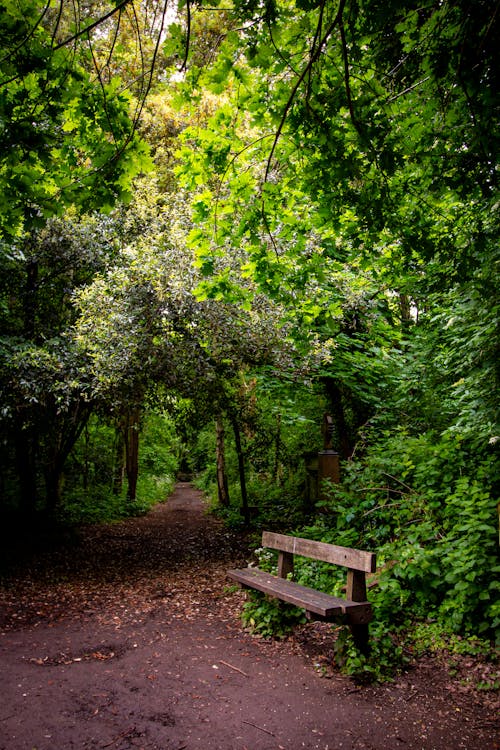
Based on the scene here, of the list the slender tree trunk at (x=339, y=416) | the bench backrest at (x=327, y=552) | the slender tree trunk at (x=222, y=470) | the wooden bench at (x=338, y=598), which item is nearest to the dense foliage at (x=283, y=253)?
the slender tree trunk at (x=339, y=416)

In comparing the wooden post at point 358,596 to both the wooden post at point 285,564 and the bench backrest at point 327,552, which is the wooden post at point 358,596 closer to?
the bench backrest at point 327,552

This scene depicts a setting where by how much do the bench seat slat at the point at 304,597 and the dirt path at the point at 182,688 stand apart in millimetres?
532

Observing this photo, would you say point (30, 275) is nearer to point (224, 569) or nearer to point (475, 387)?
point (224, 569)

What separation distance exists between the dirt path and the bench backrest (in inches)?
32.8

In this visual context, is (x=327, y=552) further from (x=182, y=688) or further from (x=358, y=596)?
(x=182, y=688)

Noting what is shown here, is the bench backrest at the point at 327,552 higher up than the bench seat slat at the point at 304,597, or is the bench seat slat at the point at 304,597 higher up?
the bench backrest at the point at 327,552

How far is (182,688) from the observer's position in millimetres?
3955

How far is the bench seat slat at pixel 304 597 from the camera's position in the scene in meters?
3.96

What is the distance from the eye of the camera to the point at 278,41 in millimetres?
2859

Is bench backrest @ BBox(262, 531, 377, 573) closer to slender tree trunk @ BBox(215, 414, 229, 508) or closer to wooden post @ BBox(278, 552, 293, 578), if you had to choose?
wooden post @ BBox(278, 552, 293, 578)

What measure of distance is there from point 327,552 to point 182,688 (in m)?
1.69

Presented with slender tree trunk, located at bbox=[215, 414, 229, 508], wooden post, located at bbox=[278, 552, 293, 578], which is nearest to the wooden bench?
wooden post, located at bbox=[278, 552, 293, 578]

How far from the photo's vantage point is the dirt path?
325 cm

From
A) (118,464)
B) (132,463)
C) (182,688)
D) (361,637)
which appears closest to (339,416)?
(361,637)
